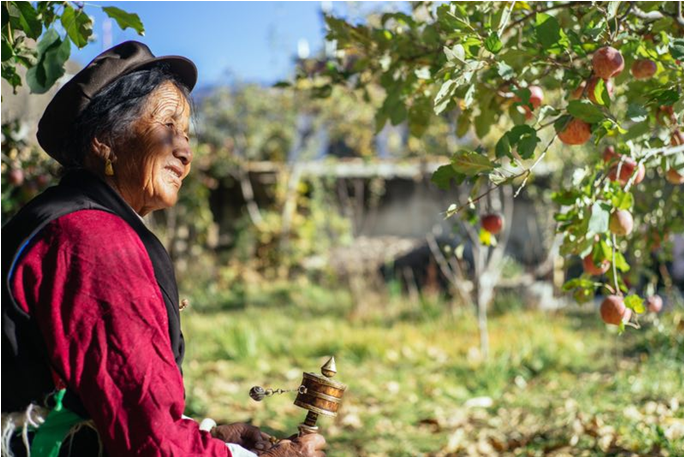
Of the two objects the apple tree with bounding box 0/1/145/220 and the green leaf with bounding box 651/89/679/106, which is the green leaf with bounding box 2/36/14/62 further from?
the green leaf with bounding box 651/89/679/106

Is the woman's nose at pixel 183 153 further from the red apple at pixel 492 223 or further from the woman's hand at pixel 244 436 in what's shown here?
the red apple at pixel 492 223

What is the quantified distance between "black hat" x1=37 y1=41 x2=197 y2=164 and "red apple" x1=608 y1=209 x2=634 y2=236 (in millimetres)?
1407

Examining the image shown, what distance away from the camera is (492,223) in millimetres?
2994

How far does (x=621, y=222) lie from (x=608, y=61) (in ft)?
1.70

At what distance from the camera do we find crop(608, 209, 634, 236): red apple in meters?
2.36

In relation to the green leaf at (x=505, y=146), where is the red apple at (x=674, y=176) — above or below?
below

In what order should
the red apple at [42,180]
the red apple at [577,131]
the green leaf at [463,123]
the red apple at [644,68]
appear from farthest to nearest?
1. the red apple at [42,180]
2. the green leaf at [463,123]
3. the red apple at [644,68]
4. the red apple at [577,131]

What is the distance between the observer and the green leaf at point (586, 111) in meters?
2.04


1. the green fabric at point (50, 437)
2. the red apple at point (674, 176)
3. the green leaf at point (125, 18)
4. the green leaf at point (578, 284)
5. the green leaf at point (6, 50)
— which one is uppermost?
the green leaf at point (125, 18)

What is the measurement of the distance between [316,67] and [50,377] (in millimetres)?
2419

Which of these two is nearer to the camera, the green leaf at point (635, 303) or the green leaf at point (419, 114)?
the green leaf at point (635, 303)

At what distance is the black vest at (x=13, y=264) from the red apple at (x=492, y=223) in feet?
5.17

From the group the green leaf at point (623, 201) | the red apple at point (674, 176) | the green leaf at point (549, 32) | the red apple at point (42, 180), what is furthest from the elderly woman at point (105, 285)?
the red apple at point (42, 180)

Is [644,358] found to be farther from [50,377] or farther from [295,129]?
[295,129]
